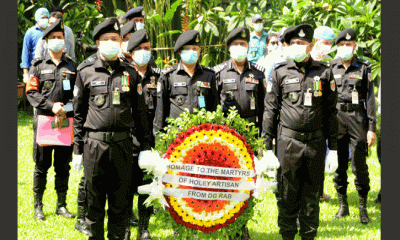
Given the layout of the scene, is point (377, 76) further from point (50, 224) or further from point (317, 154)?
point (50, 224)

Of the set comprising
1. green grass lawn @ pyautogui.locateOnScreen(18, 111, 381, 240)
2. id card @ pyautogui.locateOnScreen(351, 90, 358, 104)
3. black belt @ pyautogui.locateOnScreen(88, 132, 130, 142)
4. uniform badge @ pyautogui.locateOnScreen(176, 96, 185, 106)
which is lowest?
green grass lawn @ pyautogui.locateOnScreen(18, 111, 381, 240)

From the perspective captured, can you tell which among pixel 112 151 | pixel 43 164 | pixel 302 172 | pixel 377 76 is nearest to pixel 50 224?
pixel 43 164

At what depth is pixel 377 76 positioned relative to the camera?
11.1 m

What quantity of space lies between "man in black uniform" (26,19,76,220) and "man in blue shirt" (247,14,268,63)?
15.8 feet

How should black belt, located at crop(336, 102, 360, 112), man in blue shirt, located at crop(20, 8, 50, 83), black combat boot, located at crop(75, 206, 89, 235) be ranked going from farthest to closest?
man in blue shirt, located at crop(20, 8, 50, 83) → black belt, located at crop(336, 102, 360, 112) → black combat boot, located at crop(75, 206, 89, 235)

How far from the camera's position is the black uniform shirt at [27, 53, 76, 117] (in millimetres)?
7000

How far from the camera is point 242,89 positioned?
6.87m

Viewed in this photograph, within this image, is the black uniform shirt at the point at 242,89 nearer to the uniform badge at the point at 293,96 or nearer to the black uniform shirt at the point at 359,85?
the uniform badge at the point at 293,96

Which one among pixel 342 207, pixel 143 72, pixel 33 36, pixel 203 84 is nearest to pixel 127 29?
pixel 143 72

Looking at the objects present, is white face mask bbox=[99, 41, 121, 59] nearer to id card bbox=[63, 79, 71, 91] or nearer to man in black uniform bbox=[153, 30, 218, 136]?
man in black uniform bbox=[153, 30, 218, 136]

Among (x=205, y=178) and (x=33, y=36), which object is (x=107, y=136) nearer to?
(x=205, y=178)

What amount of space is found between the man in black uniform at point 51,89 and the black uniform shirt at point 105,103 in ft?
4.93

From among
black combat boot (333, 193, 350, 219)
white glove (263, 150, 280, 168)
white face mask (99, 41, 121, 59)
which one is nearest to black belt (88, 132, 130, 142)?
white face mask (99, 41, 121, 59)

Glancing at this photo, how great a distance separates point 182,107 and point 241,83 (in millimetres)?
906
